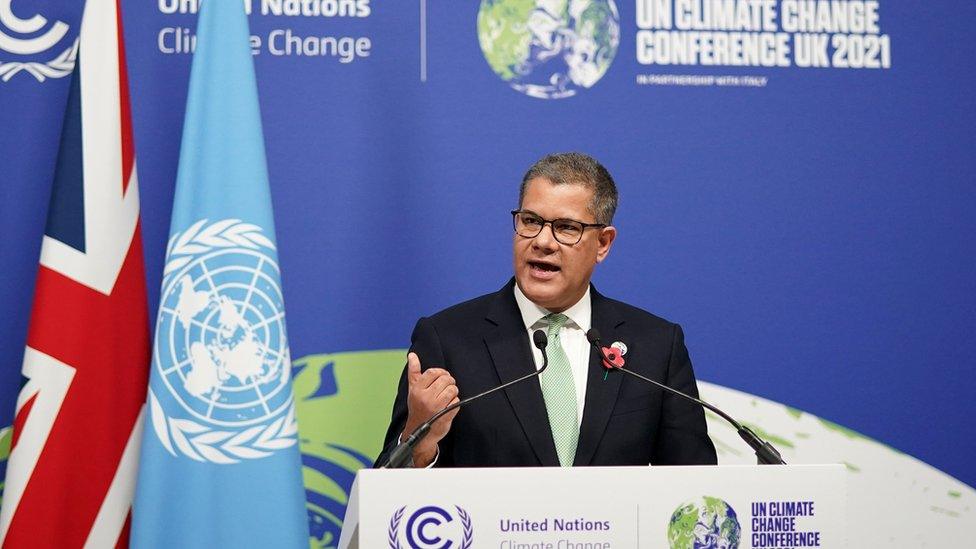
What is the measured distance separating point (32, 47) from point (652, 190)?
211cm

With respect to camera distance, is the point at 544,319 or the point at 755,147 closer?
the point at 544,319

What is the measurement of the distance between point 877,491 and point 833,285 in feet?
2.38

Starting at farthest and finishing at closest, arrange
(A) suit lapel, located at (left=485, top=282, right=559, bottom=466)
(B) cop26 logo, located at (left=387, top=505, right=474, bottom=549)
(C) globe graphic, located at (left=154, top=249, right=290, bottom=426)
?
1. (C) globe graphic, located at (left=154, top=249, right=290, bottom=426)
2. (A) suit lapel, located at (left=485, top=282, right=559, bottom=466)
3. (B) cop26 logo, located at (left=387, top=505, right=474, bottom=549)

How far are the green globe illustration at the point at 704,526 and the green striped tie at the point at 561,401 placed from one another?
2.02ft

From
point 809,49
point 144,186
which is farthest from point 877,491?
point 144,186

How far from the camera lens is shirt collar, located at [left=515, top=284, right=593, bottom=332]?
2.78 metres

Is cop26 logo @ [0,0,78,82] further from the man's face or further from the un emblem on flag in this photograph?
the man's face

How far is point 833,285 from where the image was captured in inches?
151

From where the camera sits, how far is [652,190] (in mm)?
3785

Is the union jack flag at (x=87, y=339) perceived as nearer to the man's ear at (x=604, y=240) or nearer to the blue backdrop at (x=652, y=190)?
the blue backdrop at (x=652, y=190)

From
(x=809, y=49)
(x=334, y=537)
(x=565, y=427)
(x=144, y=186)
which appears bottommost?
(x=334, y=537)

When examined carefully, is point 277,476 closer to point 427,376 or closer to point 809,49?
point 427,376

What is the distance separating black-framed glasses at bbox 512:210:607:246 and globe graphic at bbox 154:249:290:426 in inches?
32.9

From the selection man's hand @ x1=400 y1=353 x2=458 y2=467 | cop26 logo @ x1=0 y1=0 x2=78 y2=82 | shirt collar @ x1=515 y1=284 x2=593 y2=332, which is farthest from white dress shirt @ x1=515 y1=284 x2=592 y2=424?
cop26 logo @ x1=0 y1=0 x2=78 y2=82
